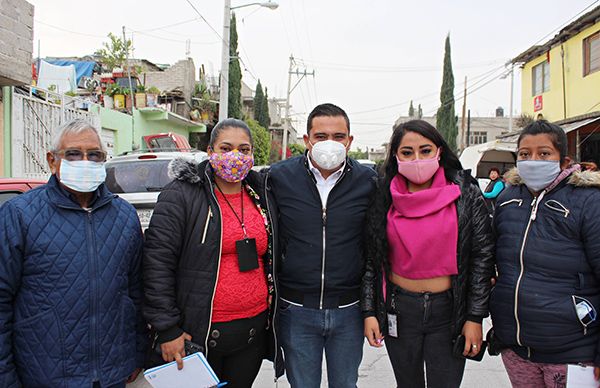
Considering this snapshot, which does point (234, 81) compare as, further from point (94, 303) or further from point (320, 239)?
point (94, 303)

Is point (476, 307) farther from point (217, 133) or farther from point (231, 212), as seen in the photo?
point (217, 133)

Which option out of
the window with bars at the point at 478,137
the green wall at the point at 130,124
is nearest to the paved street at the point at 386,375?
the green wall at the point at 130,124

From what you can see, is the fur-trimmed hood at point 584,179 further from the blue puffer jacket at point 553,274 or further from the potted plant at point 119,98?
the potted plant at point 119,98

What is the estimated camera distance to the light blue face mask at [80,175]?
2121 millimetres

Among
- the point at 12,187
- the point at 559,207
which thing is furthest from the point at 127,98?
the point at 559,207

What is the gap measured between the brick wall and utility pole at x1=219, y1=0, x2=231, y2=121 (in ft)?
17.9

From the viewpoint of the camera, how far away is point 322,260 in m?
2.63

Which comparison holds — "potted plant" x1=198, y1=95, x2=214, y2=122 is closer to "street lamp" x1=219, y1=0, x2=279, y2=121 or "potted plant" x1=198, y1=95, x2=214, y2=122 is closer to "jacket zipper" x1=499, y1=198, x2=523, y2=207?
"street lamp" x1=219, y1=0, x2=279, y2=121

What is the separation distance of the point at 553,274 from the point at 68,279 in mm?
2371

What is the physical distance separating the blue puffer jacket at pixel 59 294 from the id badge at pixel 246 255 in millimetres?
602

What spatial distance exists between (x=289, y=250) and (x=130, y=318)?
38.2 inches

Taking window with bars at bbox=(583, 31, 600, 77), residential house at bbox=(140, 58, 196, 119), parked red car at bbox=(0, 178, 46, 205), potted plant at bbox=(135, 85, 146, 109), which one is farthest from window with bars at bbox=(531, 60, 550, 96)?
parked red car at bbox=(0, 178, 46, 205)

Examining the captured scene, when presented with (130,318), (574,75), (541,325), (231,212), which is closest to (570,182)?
(541,325)

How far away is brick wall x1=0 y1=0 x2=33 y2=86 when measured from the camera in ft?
25.5
